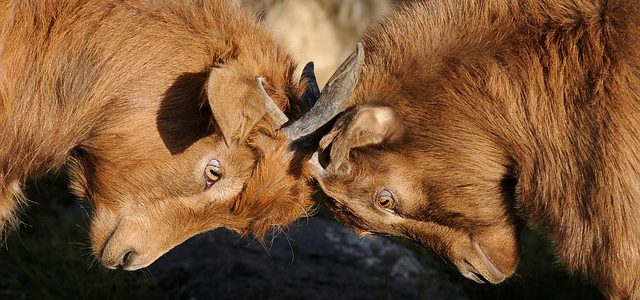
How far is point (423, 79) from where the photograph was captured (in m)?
5.42

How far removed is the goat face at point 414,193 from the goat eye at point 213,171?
0.49 meters

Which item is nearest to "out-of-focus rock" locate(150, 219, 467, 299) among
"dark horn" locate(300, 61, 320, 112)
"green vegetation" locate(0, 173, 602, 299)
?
"green vegetation" locate(0, 173, 602, 299)

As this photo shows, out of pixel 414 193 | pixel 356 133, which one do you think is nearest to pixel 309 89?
pixel 356 133

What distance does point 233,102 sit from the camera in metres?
5.04

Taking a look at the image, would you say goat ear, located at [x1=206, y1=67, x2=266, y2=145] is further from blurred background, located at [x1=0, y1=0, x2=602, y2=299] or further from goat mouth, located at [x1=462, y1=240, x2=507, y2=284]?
blurred background, located at [x1=0, y1=0, x2=602, y2=299]

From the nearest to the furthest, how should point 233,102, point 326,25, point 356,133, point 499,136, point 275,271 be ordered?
point 233,102
point 356,133
point 499,136
point 275,271
point 326,25

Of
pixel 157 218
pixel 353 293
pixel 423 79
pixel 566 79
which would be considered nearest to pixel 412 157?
pixel 423 79

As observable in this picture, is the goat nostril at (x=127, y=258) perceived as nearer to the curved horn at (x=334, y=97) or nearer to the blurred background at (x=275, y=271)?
the curved horn at (x=334, y=97)

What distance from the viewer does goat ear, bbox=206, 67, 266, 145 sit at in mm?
4973

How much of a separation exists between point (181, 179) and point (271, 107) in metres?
0.60

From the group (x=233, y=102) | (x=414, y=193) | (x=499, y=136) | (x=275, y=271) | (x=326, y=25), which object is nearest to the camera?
(x=233, y=102)

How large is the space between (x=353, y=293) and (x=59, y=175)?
310 cm

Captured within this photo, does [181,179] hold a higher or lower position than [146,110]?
lower

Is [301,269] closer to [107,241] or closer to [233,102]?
[107,241]
